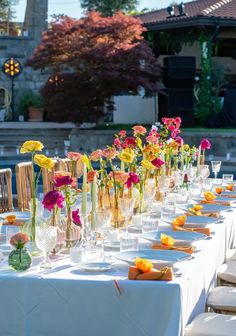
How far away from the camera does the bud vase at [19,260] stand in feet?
10.5

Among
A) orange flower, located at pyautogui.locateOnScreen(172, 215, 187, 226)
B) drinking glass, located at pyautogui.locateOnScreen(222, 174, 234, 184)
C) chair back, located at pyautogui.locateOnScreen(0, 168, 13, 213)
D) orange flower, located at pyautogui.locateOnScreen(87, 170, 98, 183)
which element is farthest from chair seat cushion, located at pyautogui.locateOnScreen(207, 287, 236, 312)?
drinking glass, located at pyautogui.locateOnScreen(222, 174, 234, 184)

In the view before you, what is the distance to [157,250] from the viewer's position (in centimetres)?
357

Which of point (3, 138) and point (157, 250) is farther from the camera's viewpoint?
point (3, 138)

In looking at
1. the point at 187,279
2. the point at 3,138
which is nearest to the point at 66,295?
the point at 187,279

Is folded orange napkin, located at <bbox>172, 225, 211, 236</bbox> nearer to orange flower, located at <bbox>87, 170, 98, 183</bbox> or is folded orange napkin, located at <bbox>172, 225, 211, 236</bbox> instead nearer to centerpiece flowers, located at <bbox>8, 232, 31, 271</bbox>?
orange flower, located at <bbox>87, 170, 98, 183</bbox>

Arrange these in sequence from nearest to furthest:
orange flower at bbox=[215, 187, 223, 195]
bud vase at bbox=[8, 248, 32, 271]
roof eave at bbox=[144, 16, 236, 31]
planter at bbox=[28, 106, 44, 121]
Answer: bud vase at bbox=[8, 248, 32, 271] → orange flower at bbox=[215, 187, 223, 195] → roof eave at bbox=[144, 16, 236, 31] → planter at bbox=[28, 106, 44, 121]

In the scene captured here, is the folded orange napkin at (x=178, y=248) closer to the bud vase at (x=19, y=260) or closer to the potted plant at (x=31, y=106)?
the bud vase at (x=19, y=260)

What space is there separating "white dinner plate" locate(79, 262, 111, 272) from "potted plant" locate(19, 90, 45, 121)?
17.6m

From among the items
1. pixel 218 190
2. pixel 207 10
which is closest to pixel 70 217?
pixel 218 190

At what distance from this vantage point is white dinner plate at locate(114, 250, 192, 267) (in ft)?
11.0

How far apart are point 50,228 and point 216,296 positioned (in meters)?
1.06

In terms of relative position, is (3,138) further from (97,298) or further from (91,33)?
(97,298)

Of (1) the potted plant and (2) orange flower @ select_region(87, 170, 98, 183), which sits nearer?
(2) orange flower @ select_region(87, 170, 98, 183)

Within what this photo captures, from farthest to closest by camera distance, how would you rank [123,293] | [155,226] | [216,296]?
[155,226], [216,296], [123,293]
